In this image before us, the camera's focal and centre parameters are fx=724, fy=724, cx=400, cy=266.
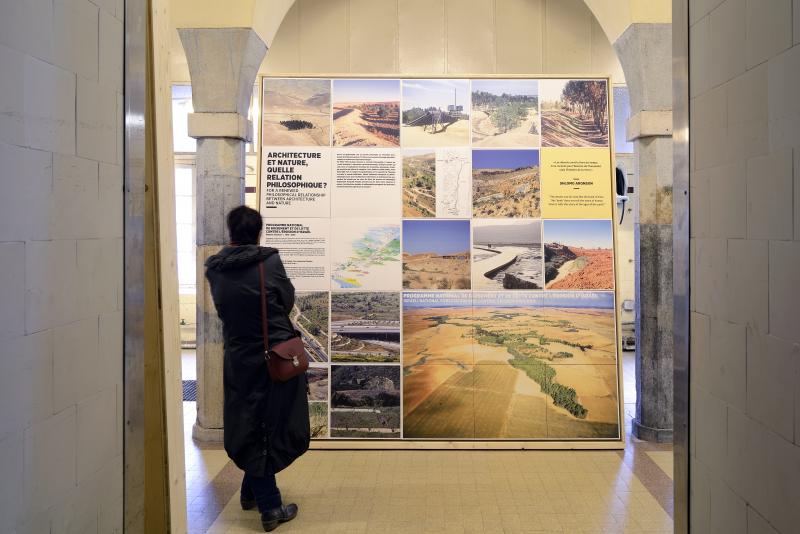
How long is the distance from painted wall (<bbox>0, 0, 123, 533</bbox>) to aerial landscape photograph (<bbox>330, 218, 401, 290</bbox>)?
8.87 feet

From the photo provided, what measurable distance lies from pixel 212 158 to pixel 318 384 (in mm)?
1724

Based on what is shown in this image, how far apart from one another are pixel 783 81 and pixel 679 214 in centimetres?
68

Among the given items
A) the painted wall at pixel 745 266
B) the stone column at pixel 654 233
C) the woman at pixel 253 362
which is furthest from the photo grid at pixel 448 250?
the painted wall at pixel 745 266

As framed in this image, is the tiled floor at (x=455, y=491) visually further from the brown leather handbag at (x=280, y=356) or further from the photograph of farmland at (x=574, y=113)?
the photograph of farmland at (x=574, y=113)

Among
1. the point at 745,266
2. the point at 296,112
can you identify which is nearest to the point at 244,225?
the point at 296,112

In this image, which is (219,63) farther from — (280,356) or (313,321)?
(280,356)

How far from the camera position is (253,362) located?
3373mm

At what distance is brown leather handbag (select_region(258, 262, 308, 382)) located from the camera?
3.34 m

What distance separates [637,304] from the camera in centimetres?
514

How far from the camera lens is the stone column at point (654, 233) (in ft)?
16.2

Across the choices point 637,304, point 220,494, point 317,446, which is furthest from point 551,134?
point 220,494

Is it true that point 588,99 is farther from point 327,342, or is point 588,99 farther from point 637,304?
point 327,342

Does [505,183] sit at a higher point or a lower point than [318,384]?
higher

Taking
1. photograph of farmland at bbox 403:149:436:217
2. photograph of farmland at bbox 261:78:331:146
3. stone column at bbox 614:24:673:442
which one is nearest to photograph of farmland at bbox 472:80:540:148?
photograph of farmland at bbox 403:149:436:217
